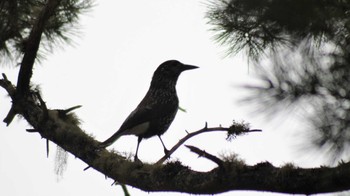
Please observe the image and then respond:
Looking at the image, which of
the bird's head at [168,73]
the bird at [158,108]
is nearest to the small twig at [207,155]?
the bird at [158,108]

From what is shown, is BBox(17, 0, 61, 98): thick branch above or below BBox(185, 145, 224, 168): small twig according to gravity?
above

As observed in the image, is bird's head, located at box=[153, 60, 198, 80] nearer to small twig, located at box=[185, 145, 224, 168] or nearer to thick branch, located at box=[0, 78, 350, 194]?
thick branch, located at box=[0, 78, 350, 194]

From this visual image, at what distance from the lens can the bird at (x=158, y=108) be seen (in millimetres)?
6082

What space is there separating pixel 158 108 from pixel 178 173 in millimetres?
2449

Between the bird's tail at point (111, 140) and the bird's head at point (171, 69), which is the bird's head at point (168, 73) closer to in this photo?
the bird's head at point (171, 69)

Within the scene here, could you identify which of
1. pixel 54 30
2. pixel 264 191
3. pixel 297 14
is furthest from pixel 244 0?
pixel 54 30

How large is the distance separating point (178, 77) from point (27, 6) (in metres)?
1.87

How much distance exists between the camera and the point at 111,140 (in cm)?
530

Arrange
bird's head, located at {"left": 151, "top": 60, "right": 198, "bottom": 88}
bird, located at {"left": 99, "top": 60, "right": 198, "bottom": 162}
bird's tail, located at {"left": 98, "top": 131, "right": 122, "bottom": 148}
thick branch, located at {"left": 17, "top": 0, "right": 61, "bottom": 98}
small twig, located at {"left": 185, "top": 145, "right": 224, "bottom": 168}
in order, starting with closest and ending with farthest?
small twig, located at {"left": 185, "top": 145, "right": 224, "bottom": 168}
thick branch, located at {"left": 17, "top": 0, "right": 61, "bottom": 98}
bird's tail, located at {"left": 98, "top": 131, "right": 122, "bottom": 148}
bird, located at {"left": 99, "top": 60, "right": 198, "bottom": 162}
bird's head, located at {"left": 151, "top": 60, "right": 198, "bottom": 88}

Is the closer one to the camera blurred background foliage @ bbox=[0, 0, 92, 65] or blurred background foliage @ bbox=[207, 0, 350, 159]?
blurred background foliage @ bbox=[207, 0, 350, 159]

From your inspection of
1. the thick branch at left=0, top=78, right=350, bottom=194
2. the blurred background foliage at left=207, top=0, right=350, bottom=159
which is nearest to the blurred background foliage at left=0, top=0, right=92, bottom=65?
the thick branch at left=0, top=78, right=350, bottom=194

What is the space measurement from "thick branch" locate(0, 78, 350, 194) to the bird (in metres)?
0.62

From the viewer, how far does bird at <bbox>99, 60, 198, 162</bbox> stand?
6.08 meters

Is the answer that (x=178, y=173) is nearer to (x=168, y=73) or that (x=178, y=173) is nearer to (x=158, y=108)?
(x=158, y=108)
